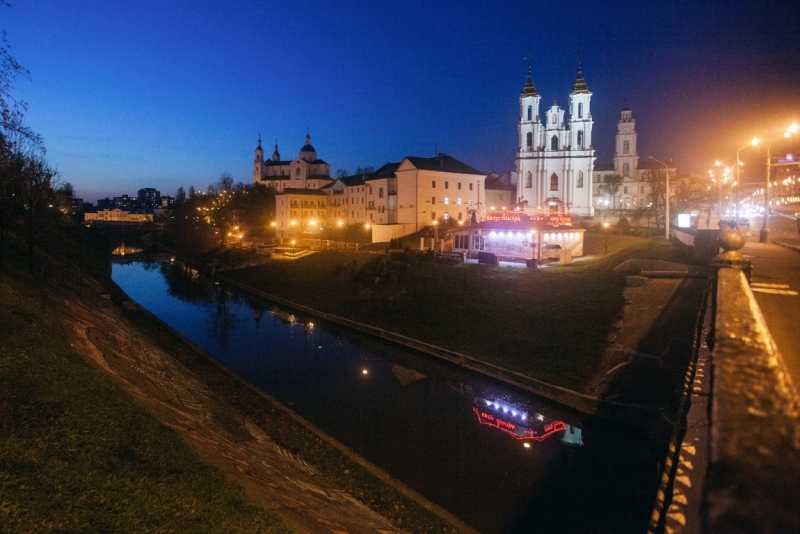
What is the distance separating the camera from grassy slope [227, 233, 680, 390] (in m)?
21.2

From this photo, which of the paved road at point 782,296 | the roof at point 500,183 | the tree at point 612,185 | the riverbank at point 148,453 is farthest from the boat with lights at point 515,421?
the tree at point 612,185

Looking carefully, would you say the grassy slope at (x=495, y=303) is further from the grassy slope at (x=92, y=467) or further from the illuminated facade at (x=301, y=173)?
the illuminated facade at (x=301, y=173)

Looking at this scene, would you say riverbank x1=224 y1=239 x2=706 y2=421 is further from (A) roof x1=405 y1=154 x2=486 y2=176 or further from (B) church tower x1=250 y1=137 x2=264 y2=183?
(B) church tower x1=250 y1=137 x2=264 y2=183

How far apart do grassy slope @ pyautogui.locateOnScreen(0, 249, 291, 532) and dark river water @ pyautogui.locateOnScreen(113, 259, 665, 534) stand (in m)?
6.40

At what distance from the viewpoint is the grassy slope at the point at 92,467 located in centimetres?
577

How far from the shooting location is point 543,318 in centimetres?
2442

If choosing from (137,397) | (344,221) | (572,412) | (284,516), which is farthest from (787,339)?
(344,221)

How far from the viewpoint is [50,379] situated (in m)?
9.65

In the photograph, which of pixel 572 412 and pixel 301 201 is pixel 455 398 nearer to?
pixel 572 412

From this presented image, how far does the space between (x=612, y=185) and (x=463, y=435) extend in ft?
261

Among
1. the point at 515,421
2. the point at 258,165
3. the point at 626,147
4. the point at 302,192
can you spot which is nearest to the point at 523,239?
the point at 515,421

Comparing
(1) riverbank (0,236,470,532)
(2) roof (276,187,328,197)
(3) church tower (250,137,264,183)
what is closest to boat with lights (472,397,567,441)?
(1) riverbank (0,236,470,532)

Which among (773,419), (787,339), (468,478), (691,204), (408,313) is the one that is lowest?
(468,478)

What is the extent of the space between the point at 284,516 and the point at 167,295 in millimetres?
40604
